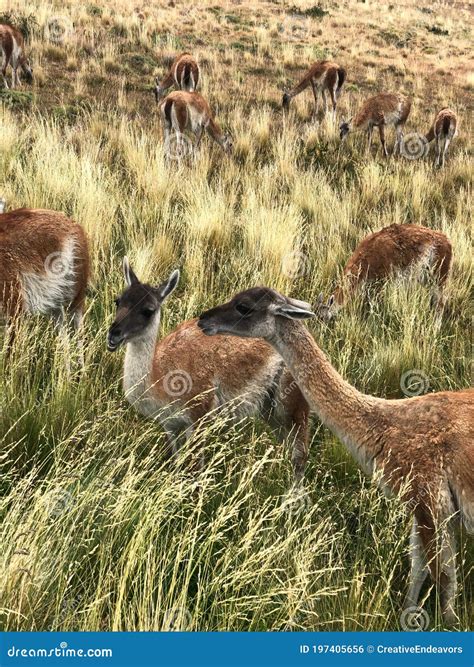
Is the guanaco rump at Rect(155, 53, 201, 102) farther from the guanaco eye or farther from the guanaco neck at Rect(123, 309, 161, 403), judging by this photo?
the guanaco eye

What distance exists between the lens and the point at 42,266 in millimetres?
4594

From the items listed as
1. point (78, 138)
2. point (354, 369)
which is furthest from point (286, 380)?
point (78, 138)

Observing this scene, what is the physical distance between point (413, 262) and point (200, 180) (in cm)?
343

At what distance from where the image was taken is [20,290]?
440 cm

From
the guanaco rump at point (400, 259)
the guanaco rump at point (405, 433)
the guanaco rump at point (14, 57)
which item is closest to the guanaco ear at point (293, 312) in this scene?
the guanaco rump at point (405, 433)

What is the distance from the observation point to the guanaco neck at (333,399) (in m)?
3.10

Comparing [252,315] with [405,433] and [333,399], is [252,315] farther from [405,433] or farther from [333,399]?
[405,433]

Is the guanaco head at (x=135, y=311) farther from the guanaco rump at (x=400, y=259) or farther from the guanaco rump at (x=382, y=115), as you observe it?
the guanaco rump at (x=382, y=115)

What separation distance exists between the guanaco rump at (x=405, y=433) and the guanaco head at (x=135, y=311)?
21.4 inches

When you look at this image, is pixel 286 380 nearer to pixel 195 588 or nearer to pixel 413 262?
pixel 195 588

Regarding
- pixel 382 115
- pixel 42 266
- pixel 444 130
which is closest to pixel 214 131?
pixel 382 115

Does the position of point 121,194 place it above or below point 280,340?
below

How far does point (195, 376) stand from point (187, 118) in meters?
9.83

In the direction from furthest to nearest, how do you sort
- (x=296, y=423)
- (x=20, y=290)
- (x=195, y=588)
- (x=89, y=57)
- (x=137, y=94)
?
(x=89, y=57) → (x=137, y=94) → (x=20, y=290) → (x=296, y=423) → (x=195, y=588)
